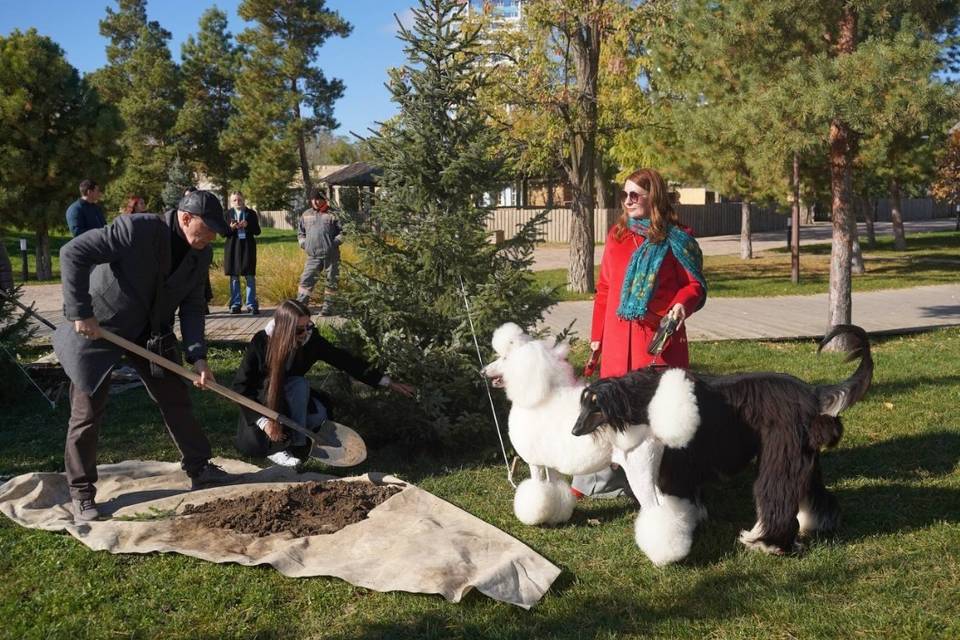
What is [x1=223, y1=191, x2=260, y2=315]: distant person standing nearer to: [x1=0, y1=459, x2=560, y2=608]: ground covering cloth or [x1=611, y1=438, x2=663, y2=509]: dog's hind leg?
[x1=0, y1=459, x2=560, y2=608]: ground covering cloth

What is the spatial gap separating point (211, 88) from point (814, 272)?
34877mm

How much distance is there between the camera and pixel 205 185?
5419 cm

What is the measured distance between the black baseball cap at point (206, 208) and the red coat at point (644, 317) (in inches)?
90.7

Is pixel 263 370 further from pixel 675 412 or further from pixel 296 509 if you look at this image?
pixel 675 412

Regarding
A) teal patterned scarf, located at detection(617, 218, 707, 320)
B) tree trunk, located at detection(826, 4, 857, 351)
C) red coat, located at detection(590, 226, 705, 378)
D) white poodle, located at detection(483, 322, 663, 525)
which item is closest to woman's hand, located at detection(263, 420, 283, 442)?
white poodle, located at detection(483, 322, 663, 525)

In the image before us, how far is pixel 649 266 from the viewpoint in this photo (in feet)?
15.3

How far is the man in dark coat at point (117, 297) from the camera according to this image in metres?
4.59

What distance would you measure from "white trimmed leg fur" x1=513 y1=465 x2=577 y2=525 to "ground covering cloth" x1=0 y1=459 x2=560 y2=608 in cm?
27

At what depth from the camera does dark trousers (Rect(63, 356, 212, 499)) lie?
4812mm

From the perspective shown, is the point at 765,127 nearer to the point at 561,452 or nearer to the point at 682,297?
the point at 682,297

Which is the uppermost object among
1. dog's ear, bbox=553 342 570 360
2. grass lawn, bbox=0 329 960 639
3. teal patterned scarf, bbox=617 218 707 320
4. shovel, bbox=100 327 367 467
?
teal patterned scarf, bbox=617 218 707 320

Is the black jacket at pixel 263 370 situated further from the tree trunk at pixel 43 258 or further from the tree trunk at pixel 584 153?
the tree trunk at pixel 43 258

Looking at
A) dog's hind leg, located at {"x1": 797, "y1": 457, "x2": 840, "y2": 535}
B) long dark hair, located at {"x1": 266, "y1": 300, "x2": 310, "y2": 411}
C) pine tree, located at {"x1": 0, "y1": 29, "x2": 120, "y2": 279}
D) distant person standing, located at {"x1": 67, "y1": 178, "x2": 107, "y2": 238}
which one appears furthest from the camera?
pine tree, located at {"x1": 0, "y1": 29, "x2": 120, "y2": 279}

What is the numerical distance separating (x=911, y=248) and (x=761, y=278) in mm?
11770
